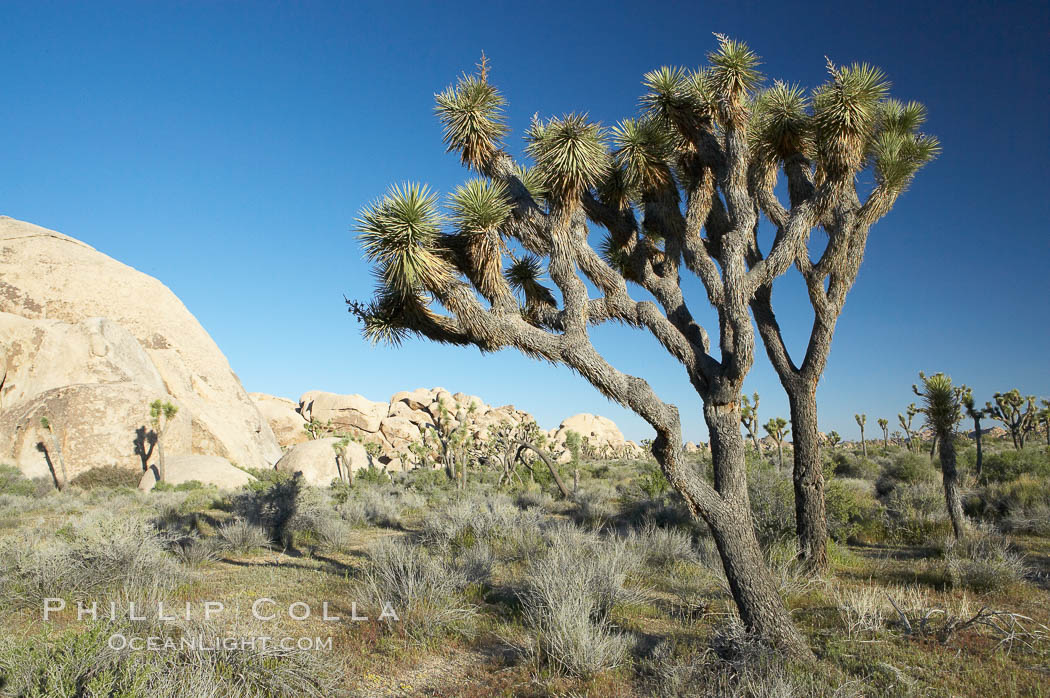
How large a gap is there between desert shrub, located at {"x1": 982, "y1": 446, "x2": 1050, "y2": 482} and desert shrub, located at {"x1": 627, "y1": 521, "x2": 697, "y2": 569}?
11002mm

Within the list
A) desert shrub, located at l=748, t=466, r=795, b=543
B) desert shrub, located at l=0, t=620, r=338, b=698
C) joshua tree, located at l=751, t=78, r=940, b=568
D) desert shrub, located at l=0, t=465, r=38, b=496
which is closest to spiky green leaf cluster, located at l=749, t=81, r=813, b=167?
joshua tree, located at l=751, t=78, r=940, b=568

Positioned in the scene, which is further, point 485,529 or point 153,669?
point 485,529

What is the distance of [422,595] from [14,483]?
2203 cm

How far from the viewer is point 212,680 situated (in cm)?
356

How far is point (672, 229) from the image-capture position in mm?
7312

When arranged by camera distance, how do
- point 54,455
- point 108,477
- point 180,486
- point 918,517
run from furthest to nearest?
point 108,477 → point 54,455 → point 180,486 → point 918,517

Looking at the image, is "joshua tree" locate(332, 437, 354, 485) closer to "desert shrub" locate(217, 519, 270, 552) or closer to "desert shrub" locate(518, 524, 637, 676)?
"desert shrub" locate(217, 519, 270, 552)

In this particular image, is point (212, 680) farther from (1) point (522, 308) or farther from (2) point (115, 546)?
(1) point (522, 308)

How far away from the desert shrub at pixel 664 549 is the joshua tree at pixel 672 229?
1.86m

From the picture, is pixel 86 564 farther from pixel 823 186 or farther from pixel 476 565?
pixel 823 186

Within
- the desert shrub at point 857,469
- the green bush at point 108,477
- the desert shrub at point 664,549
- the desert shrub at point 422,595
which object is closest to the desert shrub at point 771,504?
the desert shrub at point 664,549

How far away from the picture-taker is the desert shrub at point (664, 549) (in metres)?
8.48

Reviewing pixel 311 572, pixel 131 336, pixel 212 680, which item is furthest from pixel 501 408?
pixel 212 680

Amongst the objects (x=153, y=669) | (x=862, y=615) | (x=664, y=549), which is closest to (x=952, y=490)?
(x=664, y=549)
